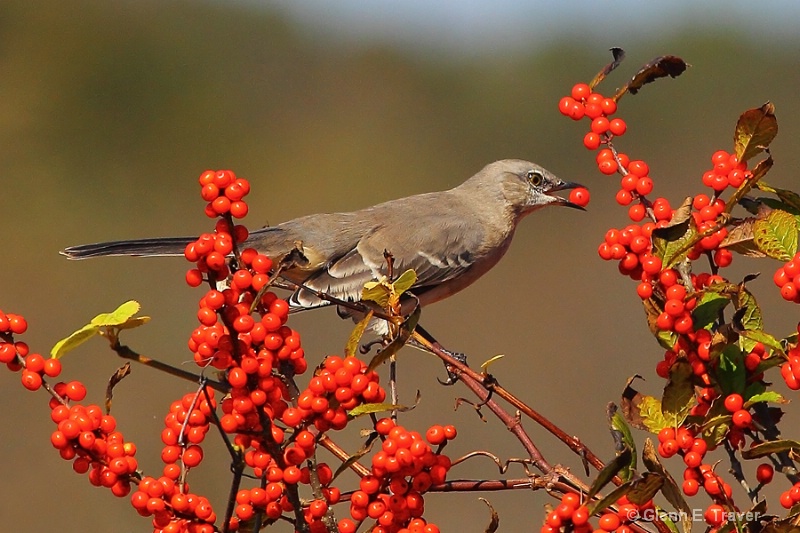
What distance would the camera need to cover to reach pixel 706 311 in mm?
1723

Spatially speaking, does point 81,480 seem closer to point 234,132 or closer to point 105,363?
point 105,363

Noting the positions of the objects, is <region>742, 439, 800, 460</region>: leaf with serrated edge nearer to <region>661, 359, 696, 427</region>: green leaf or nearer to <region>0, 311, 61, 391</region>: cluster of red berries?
<region>661, 359, 696, 427</region>: green leaf

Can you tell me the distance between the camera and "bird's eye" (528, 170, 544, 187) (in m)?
5.78

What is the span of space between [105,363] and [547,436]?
5320 millimetres

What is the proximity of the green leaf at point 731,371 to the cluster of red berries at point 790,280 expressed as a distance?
0.16 metres

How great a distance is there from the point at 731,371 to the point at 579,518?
0.40 m

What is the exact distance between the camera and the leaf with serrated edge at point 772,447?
5.16 ft

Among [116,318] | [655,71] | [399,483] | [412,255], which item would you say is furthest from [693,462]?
[412,255]

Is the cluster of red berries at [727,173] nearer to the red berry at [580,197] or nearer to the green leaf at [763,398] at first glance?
the green leaf at [763,398]

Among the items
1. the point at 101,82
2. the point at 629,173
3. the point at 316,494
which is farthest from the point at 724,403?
the point at 101,82

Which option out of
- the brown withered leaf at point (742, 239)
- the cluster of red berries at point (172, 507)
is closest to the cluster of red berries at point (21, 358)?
the cluster of red berries at point (172, 507)

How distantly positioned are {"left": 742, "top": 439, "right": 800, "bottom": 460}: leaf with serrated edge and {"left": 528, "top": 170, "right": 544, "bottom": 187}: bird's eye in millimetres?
4237

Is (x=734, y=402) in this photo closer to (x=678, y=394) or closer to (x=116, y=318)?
(x=678, y=394)

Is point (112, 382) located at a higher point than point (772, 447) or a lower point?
higher
